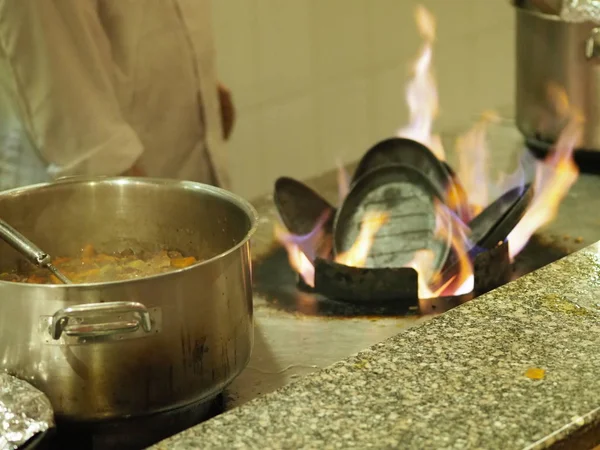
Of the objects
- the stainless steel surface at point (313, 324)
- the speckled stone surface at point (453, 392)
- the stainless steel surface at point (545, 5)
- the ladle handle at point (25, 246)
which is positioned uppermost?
the stainless steel surface at point (545, 5)

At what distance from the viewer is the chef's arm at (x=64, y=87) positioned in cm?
132

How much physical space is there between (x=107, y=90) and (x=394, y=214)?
0.46m

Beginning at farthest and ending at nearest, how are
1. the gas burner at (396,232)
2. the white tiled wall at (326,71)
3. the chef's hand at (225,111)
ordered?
the white tiled wall at (326,71) < the chef's hand at (225,111) < the gas burner at (396,232)

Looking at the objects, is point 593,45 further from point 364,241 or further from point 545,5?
point 364,241

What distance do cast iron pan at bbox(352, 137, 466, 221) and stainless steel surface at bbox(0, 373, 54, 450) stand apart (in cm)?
67

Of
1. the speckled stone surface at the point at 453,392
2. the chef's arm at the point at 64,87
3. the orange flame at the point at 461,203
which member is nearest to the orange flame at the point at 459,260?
the orange flame at the point at 461,203

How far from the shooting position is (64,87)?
1346 mm

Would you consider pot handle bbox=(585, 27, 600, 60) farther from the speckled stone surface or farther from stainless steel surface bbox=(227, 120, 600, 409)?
the speckled stone surface

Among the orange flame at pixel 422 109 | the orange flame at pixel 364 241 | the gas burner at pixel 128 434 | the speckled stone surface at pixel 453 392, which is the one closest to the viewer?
the speckled stone surface at pixel 453 392

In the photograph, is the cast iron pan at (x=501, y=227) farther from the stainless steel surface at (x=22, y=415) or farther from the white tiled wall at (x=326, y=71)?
the white tiled wall at (x=326, y=71)

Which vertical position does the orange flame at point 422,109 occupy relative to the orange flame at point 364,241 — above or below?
above

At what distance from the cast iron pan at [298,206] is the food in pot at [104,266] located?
0.32 metres

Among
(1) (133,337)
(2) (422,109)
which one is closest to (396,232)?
(2) (422,109)

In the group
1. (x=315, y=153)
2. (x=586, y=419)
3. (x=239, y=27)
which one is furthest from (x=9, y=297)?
(x=315, y=153)
